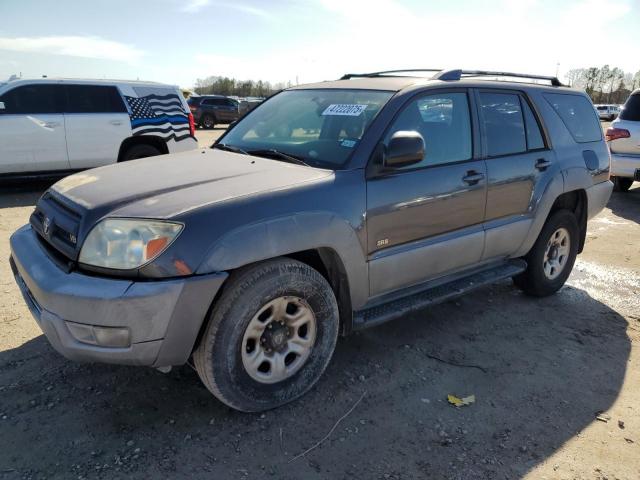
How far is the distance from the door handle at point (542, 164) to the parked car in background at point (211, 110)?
22897mm

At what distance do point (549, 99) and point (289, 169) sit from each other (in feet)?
8.77

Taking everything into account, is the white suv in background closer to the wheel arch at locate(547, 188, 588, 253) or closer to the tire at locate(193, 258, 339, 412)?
the wheel arch at locate(547, 188, 588, 253)

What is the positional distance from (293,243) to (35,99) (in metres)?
7.40

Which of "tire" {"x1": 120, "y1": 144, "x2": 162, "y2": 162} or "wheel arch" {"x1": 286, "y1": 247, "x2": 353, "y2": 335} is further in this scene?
"tire" {"x1": 120, "y1": 144, "x2": 162, "y2": 162}

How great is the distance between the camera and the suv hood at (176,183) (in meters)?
2.51

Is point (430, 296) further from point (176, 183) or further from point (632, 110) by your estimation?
point (632, 110)

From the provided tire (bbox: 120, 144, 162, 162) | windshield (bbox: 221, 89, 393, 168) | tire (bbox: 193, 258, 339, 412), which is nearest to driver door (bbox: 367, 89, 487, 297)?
windshield (bbox: 221, 89, 393, 168)

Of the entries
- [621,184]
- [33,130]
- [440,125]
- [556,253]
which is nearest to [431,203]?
[440,125]

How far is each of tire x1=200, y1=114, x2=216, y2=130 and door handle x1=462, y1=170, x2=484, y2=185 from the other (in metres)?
23.6

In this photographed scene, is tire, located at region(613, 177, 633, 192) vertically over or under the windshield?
under

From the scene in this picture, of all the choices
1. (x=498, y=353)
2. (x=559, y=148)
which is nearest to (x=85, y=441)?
(x=498, y=353)

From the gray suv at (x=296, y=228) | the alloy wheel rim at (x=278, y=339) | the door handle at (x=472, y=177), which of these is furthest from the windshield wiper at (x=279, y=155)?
the door handle at (x=472, y=177)

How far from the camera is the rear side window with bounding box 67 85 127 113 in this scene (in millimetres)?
8477

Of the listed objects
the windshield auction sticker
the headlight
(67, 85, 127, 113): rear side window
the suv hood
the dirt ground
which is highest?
(67, 85, 127, 113): rear side window
